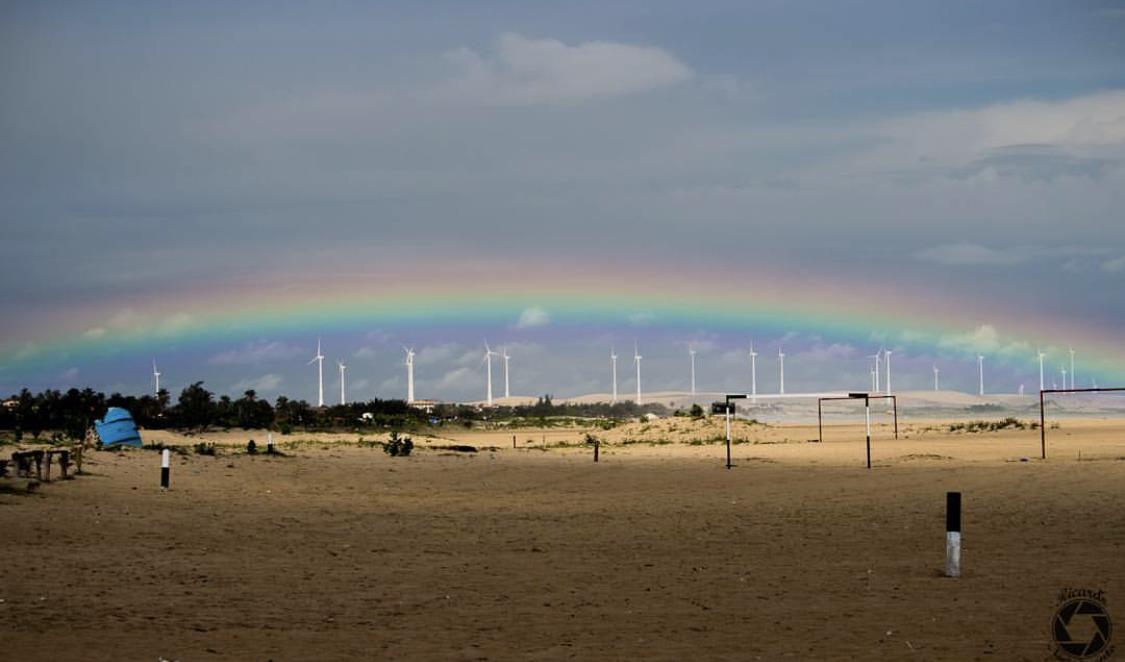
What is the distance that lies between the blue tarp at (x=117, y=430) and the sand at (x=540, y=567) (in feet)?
32.2

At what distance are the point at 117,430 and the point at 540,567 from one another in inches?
1355

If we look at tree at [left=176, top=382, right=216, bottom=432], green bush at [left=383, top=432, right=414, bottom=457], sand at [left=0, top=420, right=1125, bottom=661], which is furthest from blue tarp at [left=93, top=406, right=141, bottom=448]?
tree at [left=176, top=382, right=216, bottom=432]

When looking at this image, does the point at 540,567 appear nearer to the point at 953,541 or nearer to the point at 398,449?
the point at 953,541

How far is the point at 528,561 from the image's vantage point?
808 inches

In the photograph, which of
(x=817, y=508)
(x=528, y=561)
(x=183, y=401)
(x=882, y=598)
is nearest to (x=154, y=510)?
(x=528, y=561)

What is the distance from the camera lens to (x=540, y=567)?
777 inches

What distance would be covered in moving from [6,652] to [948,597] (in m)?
10.6

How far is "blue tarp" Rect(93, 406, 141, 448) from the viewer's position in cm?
4944

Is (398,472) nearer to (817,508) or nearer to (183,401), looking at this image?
(817,508)

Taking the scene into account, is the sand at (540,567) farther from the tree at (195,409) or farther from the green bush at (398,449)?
the tree at (195,409)

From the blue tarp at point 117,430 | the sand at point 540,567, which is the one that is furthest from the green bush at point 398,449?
the sand at point 540,567

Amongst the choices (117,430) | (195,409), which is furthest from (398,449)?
(195,409)

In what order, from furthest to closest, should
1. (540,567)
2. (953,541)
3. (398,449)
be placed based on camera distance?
(398,449)
(540,567)
(953,541)

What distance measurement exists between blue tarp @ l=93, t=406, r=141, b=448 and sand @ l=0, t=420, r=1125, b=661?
386 inches
